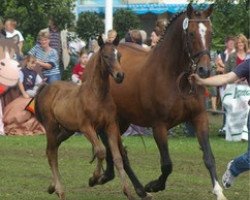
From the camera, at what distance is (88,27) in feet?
93.8

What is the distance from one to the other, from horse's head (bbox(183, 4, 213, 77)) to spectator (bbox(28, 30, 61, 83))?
30.9 feet

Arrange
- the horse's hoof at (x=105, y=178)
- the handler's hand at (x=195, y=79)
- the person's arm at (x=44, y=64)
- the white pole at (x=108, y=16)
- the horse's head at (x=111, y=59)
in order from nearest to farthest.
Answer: the handler's hand at (x=195, y=79), the horse's head at (x=111, y=59), the horse's hoof at (x=105, y=178), the person's arm at (x=44, y=64), the white pole at (x=108, y=16)

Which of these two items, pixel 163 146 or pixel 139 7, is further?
pixel 139 7

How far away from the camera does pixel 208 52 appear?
397 inches

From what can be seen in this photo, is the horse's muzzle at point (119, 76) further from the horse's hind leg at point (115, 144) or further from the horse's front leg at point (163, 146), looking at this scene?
the horse's front leg at point (163, 146)

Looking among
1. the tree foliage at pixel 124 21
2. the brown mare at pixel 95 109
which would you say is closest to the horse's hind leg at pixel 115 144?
the brown mare at pixel 95 109

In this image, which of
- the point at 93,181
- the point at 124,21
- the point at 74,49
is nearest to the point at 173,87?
the point at 93,181

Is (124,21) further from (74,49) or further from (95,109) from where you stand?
(95,109)

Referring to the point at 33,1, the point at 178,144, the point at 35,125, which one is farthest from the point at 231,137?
the point at 33,1

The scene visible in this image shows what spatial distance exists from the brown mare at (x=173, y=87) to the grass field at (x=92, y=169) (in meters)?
0.79

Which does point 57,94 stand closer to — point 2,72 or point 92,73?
point 92,73

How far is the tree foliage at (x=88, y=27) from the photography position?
93.1 feet

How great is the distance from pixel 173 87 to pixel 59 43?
10.8 m

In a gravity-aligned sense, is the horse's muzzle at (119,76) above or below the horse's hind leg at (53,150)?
above
